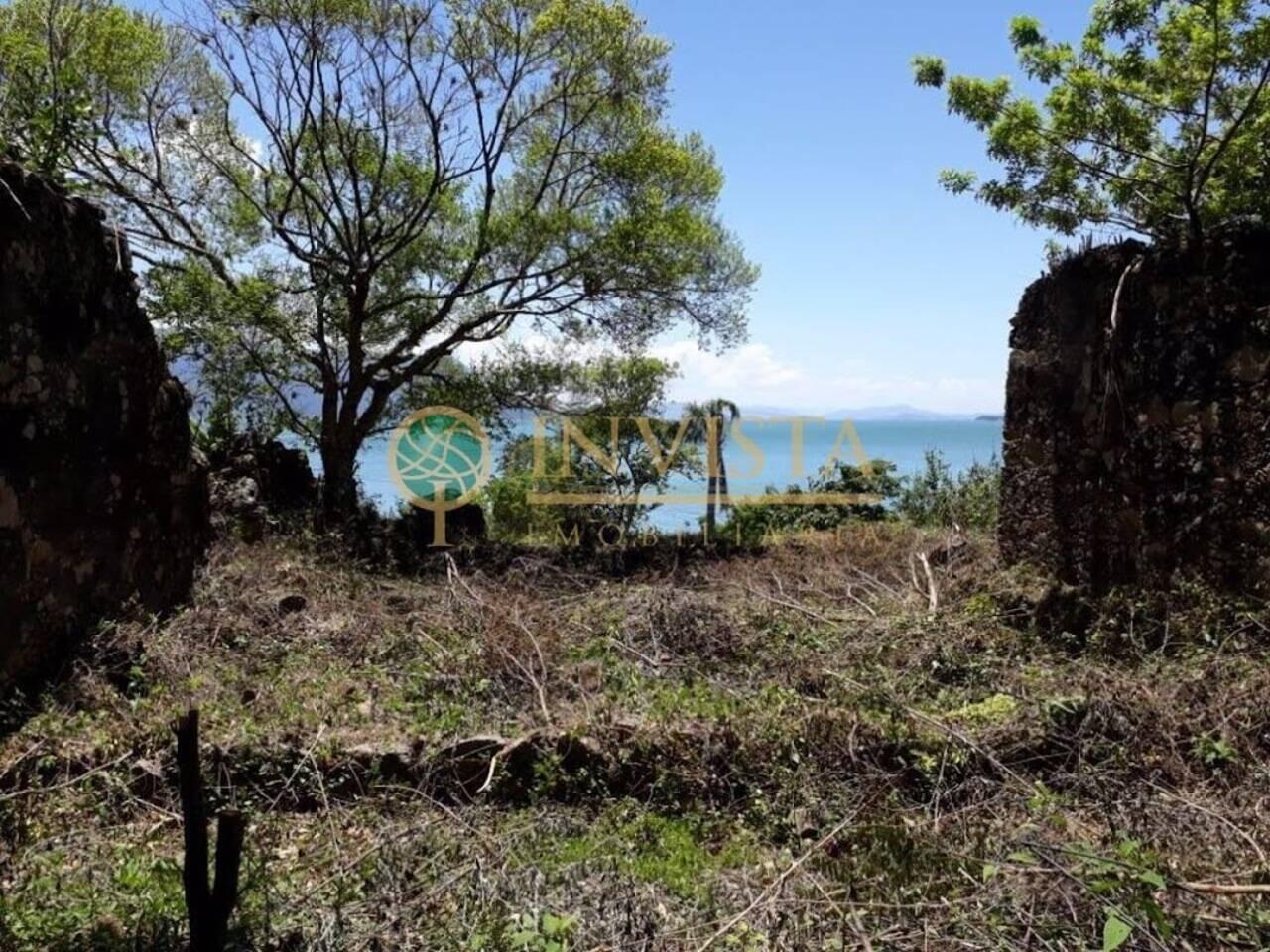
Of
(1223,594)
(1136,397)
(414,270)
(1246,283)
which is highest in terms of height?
(414,270)

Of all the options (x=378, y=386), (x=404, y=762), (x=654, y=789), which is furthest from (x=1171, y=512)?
(x=378, y=386)

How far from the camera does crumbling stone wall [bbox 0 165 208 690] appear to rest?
4.28 m

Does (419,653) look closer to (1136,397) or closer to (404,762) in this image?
(404,762)

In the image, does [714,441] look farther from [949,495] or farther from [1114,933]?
[1114,933]

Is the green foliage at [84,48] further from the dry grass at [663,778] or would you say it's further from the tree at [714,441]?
the tree at [714,441]

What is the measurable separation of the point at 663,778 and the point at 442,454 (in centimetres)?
869

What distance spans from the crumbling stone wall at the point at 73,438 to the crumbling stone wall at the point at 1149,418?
5745 mm

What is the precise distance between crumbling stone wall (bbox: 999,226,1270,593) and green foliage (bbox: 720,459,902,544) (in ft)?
18.1

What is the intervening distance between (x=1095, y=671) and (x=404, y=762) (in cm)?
323

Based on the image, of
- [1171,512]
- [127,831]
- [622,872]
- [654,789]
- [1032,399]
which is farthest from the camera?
[1032,399]

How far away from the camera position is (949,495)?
36.7 feet

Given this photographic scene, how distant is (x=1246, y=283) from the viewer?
4.73 meters

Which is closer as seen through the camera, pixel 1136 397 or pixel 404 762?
pixel 404 762

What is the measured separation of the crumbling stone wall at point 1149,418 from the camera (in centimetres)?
469
